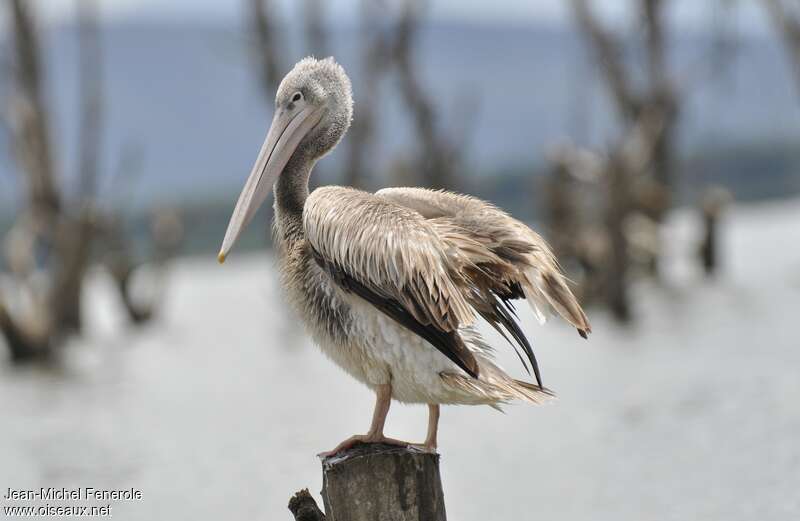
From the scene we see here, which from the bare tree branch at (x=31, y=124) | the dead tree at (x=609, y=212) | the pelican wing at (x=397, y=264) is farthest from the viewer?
the bare tree branch at (x=31, y=124)

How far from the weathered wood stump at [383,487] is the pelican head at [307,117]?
3.20 feet

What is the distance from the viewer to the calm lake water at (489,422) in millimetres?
6590

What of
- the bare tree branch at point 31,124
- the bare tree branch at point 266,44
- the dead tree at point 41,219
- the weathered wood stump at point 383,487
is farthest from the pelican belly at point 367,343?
the bare tree branch at point 266,44

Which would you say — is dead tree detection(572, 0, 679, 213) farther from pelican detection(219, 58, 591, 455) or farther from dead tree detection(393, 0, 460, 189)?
pelican detection(219, 58, 591, 455)

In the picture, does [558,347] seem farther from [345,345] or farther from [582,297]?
[345,345]

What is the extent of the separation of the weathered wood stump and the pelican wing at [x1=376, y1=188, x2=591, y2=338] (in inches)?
19.2

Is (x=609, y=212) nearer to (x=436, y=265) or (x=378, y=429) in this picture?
(x=378, y=429)

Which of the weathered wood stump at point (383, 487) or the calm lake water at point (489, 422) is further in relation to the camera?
Result: the calm lake water at point (489, 422)

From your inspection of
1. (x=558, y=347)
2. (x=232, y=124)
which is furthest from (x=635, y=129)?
(x=232, y=124)

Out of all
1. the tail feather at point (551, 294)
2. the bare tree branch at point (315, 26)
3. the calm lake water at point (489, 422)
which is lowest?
the tail feather at point (551, 294)

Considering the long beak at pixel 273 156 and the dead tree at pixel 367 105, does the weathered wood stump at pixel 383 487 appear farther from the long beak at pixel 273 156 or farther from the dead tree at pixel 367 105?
the dead tree at pixel 367 105

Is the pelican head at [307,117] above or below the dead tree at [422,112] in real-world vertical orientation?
below

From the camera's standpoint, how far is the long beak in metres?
4.00

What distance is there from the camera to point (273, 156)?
4152mm
